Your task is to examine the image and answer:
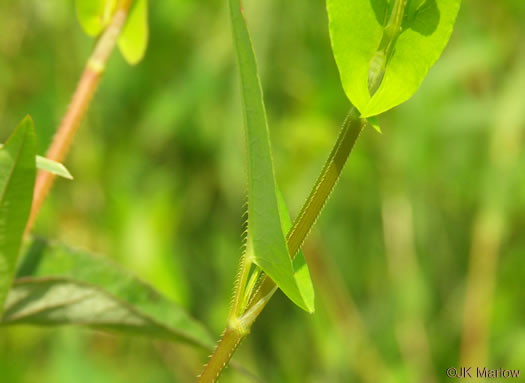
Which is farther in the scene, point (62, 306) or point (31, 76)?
point (31, 76)

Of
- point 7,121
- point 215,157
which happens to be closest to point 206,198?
point 215,157

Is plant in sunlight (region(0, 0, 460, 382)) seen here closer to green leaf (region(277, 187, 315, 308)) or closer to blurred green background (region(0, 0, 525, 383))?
green leaf (region(277, 187, 315, 308))

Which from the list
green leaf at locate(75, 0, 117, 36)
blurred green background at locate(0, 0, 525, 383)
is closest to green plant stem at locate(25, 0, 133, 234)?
green leaf at locate(75, 0, 117, 36)

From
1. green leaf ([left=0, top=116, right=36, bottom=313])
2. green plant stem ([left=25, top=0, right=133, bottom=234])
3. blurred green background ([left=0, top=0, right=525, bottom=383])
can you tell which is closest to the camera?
green leaf ([left=0, top=116, right=36, bottom=313])

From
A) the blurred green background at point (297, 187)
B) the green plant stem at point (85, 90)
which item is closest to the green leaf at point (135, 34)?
the green plant stem at point (85, 90)

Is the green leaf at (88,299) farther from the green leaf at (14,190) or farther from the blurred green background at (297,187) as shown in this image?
the blurred green background at (297,187)

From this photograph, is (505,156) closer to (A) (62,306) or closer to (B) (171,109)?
(B) (171,109)

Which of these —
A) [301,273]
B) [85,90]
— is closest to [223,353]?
[301,273]

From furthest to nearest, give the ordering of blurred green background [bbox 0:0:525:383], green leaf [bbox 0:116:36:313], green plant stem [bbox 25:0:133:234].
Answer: blurred green background [bbox 0:0:525:383] → green plant stem [bbox 25:0:133:234] → green leaf [bbox 0:116:36:313]
